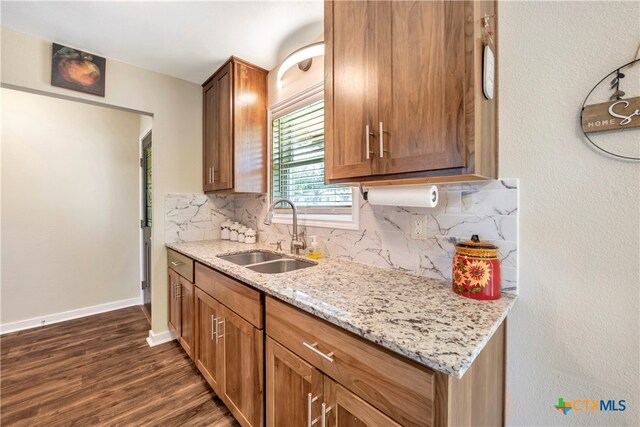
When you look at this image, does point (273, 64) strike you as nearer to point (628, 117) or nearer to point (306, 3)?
point (306, 3)

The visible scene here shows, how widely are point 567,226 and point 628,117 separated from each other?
1.16ft

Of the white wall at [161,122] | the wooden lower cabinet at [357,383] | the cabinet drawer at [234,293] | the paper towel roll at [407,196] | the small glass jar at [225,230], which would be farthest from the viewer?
the small glass jar at [225,230]

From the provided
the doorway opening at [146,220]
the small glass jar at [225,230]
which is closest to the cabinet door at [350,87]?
the small glass jar at [225,230]

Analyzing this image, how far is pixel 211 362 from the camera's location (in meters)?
1.63

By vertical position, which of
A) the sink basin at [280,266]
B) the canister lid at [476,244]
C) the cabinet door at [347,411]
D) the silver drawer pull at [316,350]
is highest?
the canister lid at [476,244]

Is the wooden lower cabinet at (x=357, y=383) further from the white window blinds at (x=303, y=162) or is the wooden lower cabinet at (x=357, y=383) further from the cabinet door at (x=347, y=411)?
the white window blinds at (x=303, y=162)

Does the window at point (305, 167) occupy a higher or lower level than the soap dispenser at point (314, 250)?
higher

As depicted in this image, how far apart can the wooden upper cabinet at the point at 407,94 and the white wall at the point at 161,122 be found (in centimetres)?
182

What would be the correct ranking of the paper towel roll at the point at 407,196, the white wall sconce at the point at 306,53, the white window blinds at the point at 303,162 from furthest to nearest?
1. the white window blinds at the point at 303,162
2. the white wall sconce at the point at 306,53
3. the paper towel roll at the point at 407,196

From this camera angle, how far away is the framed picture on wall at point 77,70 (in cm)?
188

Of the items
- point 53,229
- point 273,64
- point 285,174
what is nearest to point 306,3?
point 273,64

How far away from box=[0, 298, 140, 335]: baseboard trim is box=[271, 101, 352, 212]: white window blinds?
2511 millimetres

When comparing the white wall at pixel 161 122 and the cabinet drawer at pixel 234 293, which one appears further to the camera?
the white wall at pixel 161 122

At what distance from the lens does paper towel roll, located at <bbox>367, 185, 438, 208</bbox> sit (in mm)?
1035
